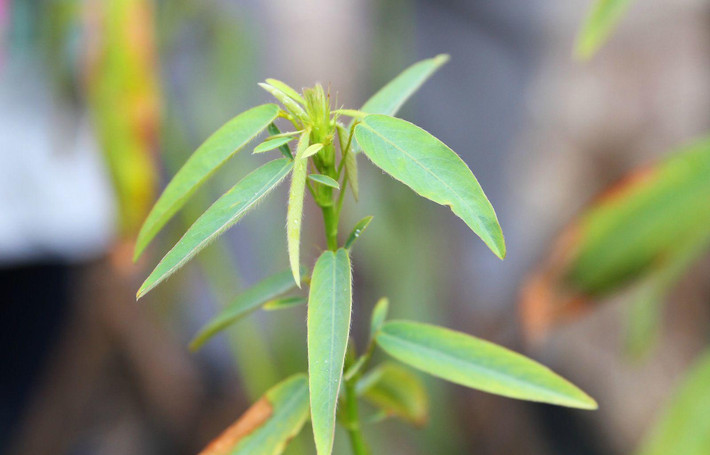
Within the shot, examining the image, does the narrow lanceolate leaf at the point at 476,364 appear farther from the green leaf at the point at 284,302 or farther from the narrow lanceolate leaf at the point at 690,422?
the narrow lanceolate leaf at the point at 690,422

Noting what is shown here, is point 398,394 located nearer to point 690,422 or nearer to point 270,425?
point 270,425

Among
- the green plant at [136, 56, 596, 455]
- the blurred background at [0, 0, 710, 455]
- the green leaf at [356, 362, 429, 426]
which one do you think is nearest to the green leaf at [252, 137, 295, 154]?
the green plant at [136, 56, 596, 455]

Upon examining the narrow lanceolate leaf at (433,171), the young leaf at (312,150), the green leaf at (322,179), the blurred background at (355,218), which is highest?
the narrow lanceolate leaf at (433,171)

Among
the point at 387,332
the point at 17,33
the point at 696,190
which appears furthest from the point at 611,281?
the point at 17,33

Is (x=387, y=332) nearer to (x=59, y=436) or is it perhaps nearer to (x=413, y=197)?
(x=413, y=197)

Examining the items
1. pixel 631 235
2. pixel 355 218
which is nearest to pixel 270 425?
pixel 631 235

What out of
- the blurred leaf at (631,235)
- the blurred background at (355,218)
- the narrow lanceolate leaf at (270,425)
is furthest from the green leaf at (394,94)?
the blurred background at (355,218)
